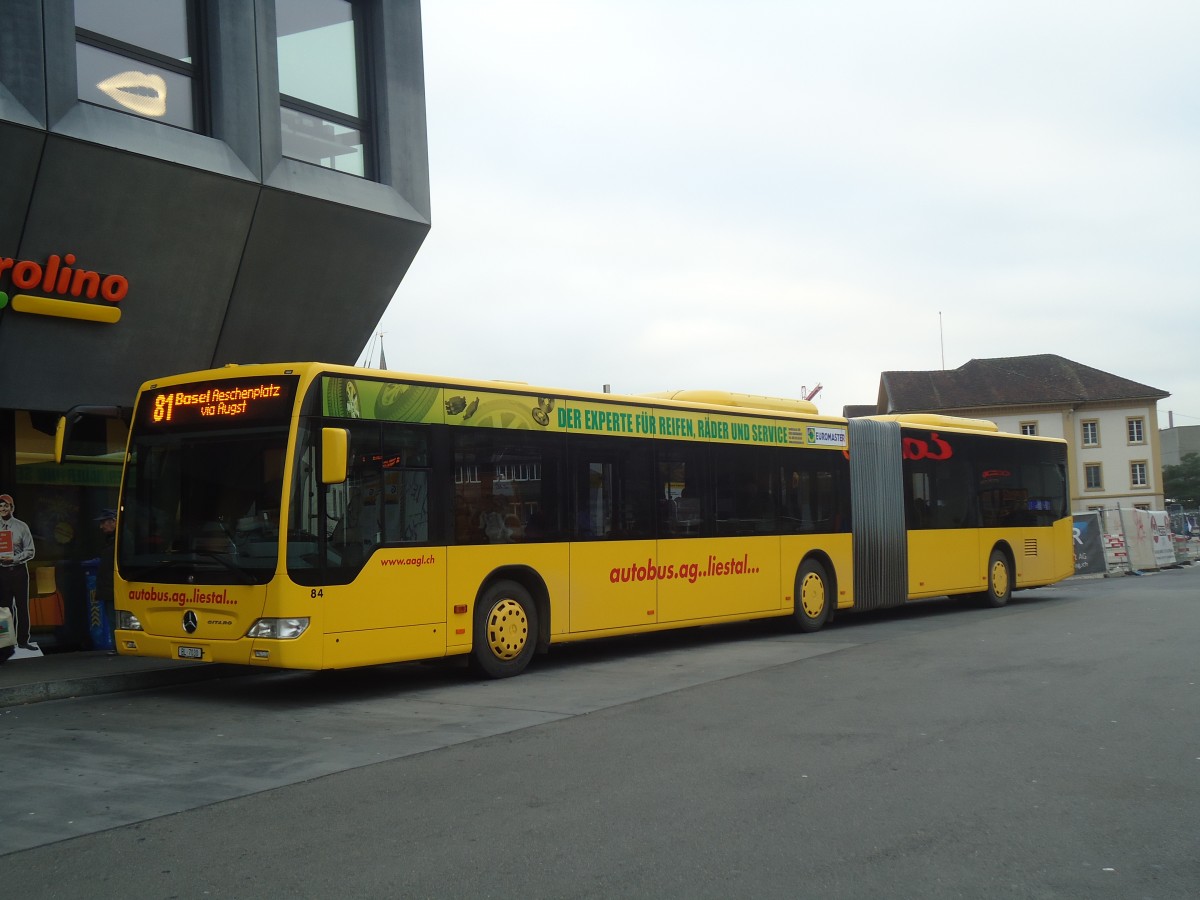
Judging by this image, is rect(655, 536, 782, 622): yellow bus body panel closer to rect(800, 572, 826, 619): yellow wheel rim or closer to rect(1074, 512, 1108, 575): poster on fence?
rect(800, 572, 826, 619): yellow wheel rim

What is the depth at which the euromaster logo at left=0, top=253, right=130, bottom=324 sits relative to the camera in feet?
40.6

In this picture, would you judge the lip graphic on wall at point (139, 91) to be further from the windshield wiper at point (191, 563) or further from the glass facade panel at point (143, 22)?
the windshield wiper at point (191, 563)

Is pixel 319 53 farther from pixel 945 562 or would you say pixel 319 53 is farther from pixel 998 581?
pixel 998 581

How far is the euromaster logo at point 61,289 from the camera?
12375 mm

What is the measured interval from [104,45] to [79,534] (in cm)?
591

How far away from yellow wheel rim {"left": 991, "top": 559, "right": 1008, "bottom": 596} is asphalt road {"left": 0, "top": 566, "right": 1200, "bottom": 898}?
314 inches

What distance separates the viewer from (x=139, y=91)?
13227 mm

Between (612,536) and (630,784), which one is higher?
(612,536)

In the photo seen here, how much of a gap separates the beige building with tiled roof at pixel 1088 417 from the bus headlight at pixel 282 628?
75.2 metres

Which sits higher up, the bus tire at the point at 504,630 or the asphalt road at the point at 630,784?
the bus tire at the point at 504,630

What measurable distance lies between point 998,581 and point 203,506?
14.5 metres

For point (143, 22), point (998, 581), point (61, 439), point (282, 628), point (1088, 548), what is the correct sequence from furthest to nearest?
point (1088, 548), point (998, 581), point (143, 22), point (61, 439), point (282, 628)

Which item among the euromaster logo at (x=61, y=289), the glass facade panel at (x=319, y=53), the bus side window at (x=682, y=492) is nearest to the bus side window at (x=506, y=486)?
the bus side window at (x=682, y=492)

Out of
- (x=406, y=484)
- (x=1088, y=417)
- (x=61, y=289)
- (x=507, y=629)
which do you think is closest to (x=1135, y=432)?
(x=1088, y=417)
